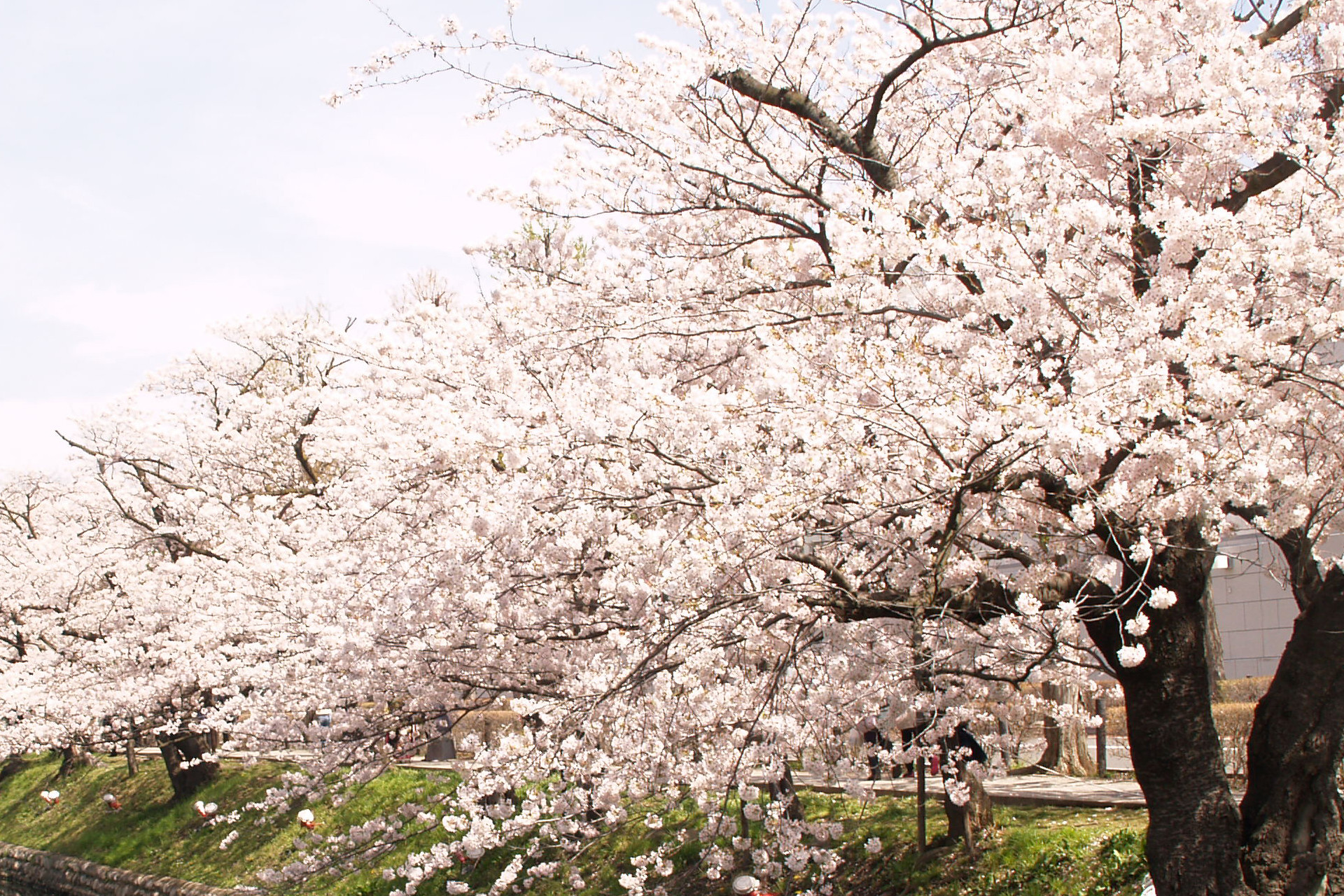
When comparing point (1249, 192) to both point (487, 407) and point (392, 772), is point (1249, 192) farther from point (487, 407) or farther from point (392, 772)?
point (392, 772)

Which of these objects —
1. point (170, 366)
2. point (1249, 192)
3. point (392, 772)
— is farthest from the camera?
point (170, 366)

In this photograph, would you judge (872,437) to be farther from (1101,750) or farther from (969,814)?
(1101,750)

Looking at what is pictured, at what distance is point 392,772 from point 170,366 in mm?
8650

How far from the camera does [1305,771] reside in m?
6.11

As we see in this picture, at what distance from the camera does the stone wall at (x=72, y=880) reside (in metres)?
17.7

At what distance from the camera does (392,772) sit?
18.0 metres

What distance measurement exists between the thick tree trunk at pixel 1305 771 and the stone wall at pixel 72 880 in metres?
14.0

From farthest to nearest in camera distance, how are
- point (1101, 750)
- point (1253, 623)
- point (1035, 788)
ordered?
point (1253, 623) → point (1101, 750) → point (1035, 788)

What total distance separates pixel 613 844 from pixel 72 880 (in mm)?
13954

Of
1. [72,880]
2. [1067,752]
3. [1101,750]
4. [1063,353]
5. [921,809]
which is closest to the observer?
[1063,353]

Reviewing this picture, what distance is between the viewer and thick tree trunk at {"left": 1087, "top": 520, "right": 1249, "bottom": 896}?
611 centimetres

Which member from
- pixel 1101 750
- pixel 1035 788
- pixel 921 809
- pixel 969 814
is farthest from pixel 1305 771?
pixel 1101 750

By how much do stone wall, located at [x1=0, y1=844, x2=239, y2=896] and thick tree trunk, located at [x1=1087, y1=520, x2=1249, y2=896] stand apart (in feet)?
44.5

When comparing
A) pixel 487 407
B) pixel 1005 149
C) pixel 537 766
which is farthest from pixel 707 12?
pixel 537 766
